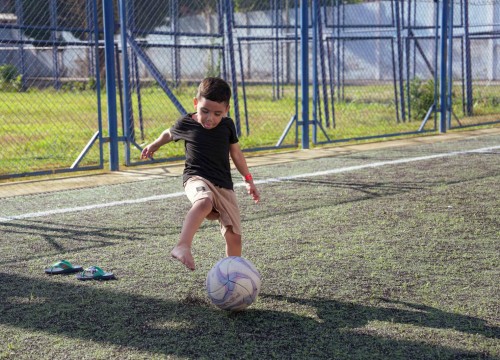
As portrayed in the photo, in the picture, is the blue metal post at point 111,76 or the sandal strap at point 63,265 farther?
the blue metal post at point 111,76

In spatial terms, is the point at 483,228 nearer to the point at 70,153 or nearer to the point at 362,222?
the point at 362,222

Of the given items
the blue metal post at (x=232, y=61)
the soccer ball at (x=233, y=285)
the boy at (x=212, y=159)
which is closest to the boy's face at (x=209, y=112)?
the boy at (x=212, y=159)

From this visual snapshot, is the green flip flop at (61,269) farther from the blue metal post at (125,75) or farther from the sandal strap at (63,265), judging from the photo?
the blue metal post at (125,75)

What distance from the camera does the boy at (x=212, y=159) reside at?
4340mm

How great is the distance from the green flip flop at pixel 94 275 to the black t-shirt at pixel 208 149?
0.73 m

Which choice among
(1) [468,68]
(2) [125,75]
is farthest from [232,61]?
(1) [468,68]

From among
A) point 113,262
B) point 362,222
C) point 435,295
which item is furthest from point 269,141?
point 435,295

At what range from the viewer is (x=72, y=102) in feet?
55.4

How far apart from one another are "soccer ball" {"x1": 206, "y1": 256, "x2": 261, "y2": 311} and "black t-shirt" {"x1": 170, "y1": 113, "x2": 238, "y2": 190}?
71 centimetres

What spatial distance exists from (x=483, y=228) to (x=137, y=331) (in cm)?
329

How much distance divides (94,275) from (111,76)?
16.0ft

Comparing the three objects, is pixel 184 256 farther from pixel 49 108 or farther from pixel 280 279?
pixel 49 108

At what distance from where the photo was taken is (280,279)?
14.9ft

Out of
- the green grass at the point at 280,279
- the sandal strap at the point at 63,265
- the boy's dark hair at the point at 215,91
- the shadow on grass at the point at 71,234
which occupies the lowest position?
the green grass at the point at 280,279
